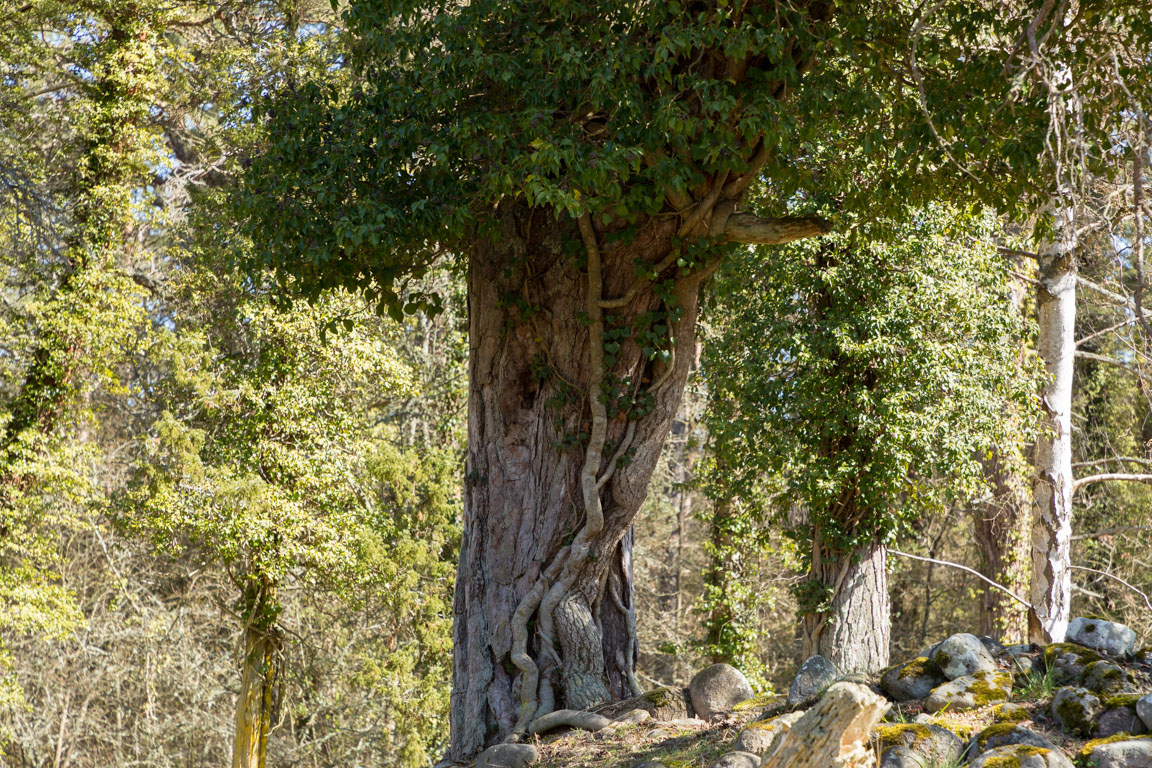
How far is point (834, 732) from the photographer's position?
369 centimetres

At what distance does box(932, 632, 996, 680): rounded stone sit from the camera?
504cm

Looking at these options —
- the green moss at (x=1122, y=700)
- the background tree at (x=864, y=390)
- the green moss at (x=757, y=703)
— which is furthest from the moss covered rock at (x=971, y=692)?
the background tree at (x=864, y=390)

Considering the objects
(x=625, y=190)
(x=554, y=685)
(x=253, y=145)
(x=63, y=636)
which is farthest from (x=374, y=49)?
(x=63, y=636)

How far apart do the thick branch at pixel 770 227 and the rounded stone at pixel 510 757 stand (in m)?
3.32

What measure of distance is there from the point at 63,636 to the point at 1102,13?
11.8 meters

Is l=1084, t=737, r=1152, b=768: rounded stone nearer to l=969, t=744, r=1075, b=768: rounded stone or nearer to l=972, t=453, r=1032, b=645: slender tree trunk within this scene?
l=969, t=744, r=1075, b=768: rounded stone

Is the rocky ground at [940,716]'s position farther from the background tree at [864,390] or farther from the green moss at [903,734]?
the background tree at [864,390]

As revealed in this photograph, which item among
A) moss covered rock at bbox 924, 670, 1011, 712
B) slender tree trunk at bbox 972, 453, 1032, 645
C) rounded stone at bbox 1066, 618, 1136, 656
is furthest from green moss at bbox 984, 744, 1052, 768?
slender tree trunk at bbox 972, 453, 1032, 645

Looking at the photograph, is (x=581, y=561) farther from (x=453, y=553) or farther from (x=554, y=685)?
(x=453, y=553)

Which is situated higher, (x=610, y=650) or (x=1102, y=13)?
(x=1102, y=13)

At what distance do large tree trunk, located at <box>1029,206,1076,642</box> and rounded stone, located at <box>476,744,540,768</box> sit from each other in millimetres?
6735

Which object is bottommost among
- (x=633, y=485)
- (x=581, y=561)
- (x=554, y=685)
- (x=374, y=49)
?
(x=554, y=685)

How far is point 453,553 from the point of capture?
16.2m

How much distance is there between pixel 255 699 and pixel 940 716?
437 inches
